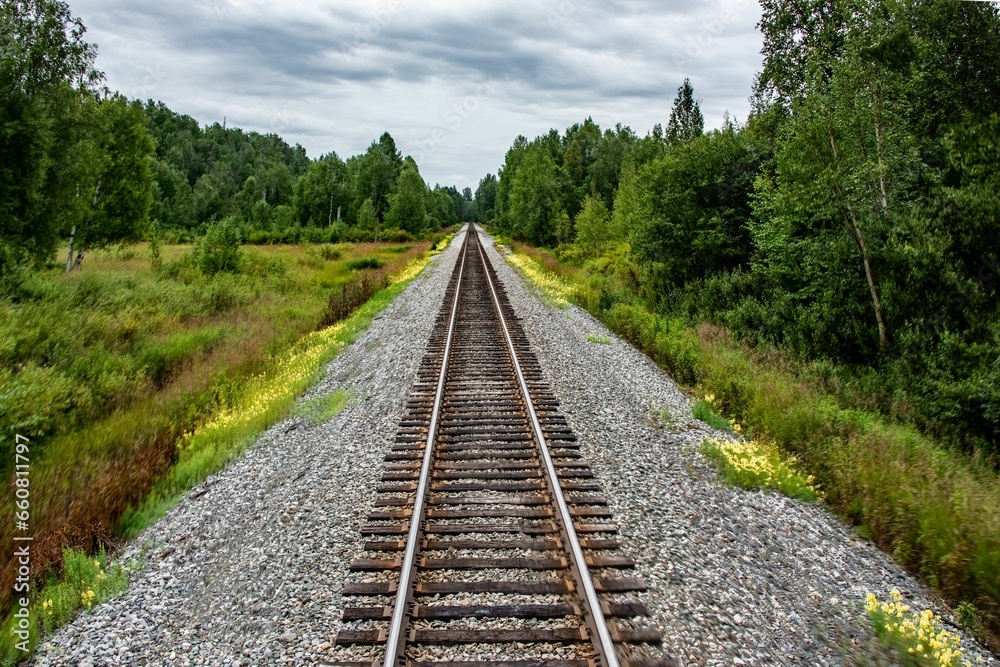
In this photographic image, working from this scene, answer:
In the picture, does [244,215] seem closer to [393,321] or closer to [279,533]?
[393,321]

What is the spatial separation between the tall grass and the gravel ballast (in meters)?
0.32

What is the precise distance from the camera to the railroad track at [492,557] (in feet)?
12.9

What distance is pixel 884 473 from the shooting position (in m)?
6.09

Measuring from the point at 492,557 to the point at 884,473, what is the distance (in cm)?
454

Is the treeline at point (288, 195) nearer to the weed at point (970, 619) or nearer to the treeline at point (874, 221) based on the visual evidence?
the treeline at point (874, 221)

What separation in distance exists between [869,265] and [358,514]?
38.9 feet

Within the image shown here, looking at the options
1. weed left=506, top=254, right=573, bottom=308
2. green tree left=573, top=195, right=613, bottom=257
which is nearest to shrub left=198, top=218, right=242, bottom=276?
weed left=506, top=254, right=573, bottom=308

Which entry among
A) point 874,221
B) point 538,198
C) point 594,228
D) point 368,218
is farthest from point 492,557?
point 368,218

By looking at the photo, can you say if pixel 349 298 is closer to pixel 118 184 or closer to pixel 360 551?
pixel 118 184

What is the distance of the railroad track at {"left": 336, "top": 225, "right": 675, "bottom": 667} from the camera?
12.9 ft

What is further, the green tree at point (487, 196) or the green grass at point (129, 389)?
the green tree at point (487, 196)

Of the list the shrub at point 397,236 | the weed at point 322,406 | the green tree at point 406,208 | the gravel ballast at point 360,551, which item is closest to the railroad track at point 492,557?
the gravel ballast at point 360,551

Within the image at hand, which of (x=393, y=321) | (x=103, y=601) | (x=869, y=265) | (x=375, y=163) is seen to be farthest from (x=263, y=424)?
(x=375, y=163)

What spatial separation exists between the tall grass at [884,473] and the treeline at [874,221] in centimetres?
176
